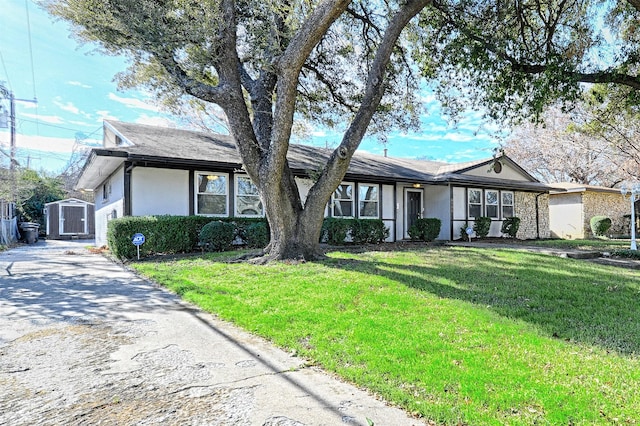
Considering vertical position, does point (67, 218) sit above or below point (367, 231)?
above

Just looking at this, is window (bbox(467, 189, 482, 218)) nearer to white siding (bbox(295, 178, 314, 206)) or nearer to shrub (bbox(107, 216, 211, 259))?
white siding (bbox(295, 178, 314, 206))

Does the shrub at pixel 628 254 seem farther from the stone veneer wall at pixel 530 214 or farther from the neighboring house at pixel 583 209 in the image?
the neighboring house at pixel 583 209

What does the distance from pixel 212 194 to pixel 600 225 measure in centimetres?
1934

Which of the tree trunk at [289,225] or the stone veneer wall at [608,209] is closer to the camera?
the tree trunk at [289,225]

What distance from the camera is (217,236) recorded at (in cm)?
1106

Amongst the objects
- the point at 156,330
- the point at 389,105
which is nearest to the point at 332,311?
the point at 156,330

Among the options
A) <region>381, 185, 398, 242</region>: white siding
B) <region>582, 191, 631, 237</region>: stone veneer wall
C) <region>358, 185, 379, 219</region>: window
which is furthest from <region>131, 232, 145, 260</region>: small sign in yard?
<region>582, 191, 631, 237</region>: stone veneer wall

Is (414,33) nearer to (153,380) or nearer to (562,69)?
(562,69)

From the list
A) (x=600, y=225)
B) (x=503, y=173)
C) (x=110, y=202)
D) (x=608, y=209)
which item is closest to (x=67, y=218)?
(x=110, y=202)

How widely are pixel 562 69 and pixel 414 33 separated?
13.2 feet

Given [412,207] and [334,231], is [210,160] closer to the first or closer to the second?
[334,231]

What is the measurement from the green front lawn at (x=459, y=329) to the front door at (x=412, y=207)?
9.22 metres

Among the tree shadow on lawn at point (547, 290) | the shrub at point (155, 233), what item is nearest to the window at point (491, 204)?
the tree shadow on lawn at point (547, 290)

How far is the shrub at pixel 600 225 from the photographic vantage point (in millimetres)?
20236
